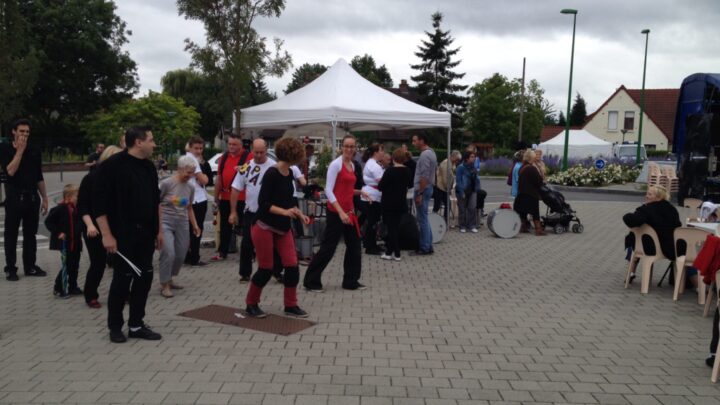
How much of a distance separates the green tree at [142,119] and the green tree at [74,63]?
1.65 m

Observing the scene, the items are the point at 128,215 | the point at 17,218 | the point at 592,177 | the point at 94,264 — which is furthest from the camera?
the point at 592,177

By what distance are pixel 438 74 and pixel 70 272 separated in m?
52.5

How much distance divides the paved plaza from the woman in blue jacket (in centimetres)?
448

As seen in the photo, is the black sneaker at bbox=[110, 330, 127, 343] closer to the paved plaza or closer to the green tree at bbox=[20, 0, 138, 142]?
the paved plaza

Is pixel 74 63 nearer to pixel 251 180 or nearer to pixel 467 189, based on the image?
pixel 467 189

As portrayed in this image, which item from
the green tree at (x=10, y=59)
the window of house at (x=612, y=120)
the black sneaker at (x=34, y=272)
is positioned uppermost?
the window of house at (x=612, y=120)

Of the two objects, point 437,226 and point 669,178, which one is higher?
point 669,178

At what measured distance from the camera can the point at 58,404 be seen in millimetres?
3938

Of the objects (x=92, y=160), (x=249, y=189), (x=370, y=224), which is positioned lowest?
(x=370, y=224)

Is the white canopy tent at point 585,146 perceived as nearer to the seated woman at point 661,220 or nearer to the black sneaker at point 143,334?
the seated woman at point 661,220

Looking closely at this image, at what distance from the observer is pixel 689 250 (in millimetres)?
7074

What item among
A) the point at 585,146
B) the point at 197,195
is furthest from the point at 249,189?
the point at 585,146

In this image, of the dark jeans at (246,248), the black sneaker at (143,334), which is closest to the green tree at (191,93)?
the dark jeans at (246,248)

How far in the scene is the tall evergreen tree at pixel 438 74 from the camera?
56250 mm
